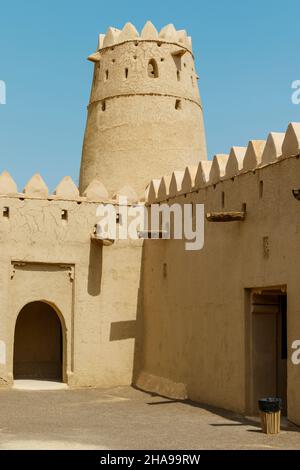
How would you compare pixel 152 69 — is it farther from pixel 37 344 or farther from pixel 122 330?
pixel 37 344

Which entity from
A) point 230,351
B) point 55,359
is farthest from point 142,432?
point 55,359

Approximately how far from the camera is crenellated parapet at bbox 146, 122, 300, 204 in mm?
11727

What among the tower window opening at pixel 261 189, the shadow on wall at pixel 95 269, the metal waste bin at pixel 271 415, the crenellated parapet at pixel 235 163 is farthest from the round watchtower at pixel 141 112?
the metal waste bin at pixel 271 415

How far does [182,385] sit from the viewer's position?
1511 cm

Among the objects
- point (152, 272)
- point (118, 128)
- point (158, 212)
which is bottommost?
point (152, 272)

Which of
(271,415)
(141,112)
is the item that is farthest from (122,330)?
(271,415)

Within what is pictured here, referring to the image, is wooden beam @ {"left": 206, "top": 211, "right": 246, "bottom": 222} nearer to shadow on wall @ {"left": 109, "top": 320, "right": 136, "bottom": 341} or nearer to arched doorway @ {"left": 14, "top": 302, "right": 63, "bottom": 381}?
shadow on wall @ {"left": 109, "top": 320, "right": 136, "bottom": 341}

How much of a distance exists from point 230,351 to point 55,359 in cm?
709

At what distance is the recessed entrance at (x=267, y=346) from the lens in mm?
12734

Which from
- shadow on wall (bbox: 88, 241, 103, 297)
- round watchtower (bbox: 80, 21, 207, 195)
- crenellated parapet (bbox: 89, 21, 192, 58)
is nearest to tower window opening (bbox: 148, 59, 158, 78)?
round watchtower (bbox: 80, 21, 207, 195)

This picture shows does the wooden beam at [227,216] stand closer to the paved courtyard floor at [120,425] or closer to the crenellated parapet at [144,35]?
the paved courtyard floor at [120,425]

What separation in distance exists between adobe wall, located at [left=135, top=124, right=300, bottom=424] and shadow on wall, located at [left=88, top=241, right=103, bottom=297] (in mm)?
1121

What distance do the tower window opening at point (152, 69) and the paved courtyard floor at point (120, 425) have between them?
824cm
